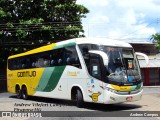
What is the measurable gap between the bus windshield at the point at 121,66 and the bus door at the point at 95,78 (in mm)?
456

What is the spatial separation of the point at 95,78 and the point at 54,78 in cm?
433

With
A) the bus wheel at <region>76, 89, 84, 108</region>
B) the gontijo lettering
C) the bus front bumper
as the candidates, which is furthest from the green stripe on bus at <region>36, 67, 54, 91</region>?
the bus front bumper

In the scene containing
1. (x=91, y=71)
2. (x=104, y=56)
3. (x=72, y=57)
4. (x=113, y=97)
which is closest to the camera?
(x=113, y=97)

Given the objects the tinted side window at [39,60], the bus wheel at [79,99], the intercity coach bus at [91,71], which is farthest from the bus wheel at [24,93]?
the bus wheel at [79,99]

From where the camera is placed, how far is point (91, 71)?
16.7 m

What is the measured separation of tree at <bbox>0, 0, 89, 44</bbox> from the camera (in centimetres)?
3362

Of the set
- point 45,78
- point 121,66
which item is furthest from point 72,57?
point 45,78

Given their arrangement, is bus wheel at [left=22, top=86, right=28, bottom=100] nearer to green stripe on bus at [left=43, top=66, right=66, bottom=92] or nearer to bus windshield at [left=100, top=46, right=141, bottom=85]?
green stripe on bus at [left=43, top=66, right=66, bottom=92]

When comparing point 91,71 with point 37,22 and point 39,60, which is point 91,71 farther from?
point 37,22

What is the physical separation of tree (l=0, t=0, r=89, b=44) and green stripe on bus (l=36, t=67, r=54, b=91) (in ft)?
40.0

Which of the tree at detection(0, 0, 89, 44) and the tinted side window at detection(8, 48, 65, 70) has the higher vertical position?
the tree at detection(0, 0, 89, 44)

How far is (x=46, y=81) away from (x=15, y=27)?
14.0m

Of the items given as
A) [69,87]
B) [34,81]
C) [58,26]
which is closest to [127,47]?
[69,87]

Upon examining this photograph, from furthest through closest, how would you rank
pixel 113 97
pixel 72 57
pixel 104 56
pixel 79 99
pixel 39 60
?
pixel 39 60 → pixel 72 57 → pixel 79 99 → pixel 104 56 → pixel 113 97
